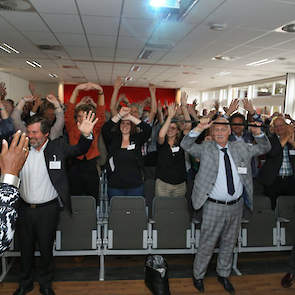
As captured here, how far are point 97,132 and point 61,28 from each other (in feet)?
8.49

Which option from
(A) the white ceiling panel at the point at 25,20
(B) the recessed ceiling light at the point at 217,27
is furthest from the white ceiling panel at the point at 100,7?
(B) the recessed ceiling light at the point at 217,27

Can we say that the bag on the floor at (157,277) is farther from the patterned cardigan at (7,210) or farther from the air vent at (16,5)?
the air vent at (16,5)

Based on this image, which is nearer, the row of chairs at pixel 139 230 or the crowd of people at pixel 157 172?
the crowd of people at pixel 157 172

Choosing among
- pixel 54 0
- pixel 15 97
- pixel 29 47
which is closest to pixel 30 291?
pixel 54 0

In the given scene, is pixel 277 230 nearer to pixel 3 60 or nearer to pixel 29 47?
pixel 29 47

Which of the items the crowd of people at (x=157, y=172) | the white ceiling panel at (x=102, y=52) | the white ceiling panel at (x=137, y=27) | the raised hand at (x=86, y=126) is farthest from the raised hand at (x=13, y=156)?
the white ceiling panel at (x=102, y=52)

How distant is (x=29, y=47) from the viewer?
22.8ft

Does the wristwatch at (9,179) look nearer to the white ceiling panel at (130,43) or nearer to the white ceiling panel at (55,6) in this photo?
the white ceiling panel at (55,6)

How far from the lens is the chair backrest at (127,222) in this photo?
2.89m

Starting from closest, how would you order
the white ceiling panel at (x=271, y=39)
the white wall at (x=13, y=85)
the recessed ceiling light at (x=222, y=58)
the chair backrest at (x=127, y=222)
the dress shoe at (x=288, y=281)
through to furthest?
the dress shoe at (x=288, y=281) → the chair backrest at (x=127, y=222) → the white ceiling panel at (x=271, y=39) → the recessed ceiling light at (x=222, y=58) → the white wall at (x=13, y=85)

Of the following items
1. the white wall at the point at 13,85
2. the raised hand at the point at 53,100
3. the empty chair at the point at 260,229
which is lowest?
the empty chair at the point at 260,229

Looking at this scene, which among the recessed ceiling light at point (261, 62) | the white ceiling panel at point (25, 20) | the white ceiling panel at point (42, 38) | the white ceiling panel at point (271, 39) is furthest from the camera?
the recessed ceiling light at point (261, 62)

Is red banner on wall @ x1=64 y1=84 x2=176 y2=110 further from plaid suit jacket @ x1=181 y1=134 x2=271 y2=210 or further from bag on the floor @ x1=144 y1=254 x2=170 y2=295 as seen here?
bag on the floor @ x1=144 y1=254 x2=170 y2=295

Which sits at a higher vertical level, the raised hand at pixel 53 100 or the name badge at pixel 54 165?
the raised hand at pixel 53 100
